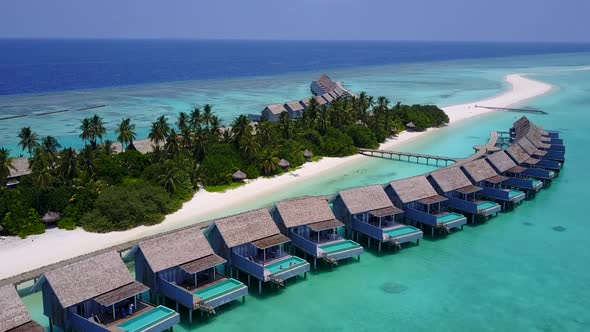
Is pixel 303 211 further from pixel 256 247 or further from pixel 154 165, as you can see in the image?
pixel 154 165

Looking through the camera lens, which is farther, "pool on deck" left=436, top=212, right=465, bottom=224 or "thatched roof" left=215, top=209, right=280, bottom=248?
"pool on deck" left=436, top=212, right=465, bottom=224

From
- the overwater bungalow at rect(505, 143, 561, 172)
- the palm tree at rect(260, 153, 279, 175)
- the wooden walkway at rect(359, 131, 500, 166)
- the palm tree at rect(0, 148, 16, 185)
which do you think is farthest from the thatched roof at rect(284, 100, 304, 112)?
the palm tree at rect(0, 148, 16, 185)

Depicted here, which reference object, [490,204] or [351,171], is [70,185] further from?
[490,204]

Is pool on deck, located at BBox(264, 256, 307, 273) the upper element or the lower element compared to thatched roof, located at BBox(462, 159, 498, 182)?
lower

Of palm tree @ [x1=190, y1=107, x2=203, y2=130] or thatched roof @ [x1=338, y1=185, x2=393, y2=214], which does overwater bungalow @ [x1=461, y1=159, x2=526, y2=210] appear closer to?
thatched roof @ [x1=338, y1=185, x2=393, y2=214]

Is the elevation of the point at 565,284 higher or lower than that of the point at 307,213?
lower

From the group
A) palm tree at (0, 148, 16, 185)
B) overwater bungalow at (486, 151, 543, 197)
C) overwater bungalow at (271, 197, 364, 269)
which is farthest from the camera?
overwater bungalow at (486, 151, 543, 197)

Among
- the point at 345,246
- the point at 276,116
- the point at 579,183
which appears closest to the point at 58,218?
the point at 345,246
